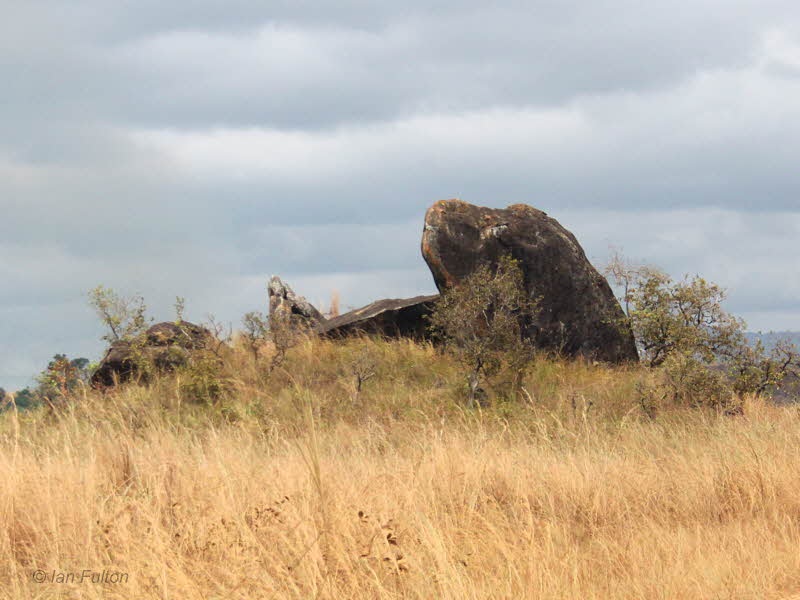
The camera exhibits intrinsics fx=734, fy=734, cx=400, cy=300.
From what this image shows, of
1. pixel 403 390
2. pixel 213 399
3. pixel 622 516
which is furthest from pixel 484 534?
pixel 213 399

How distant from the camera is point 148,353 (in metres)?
14.7

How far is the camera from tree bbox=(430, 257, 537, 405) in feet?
42.8

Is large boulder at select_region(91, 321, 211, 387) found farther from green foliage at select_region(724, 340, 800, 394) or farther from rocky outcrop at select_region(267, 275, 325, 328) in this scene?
green foliage at select_region(724, 340, 800, 394)

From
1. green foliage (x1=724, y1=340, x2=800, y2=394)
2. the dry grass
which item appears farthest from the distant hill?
the dry grass

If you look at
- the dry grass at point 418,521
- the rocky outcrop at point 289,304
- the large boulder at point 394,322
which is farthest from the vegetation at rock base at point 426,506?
the rocky outcrop at point 289,304

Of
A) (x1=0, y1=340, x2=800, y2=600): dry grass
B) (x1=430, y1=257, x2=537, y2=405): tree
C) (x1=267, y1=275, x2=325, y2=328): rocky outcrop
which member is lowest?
(x1=0, y1=340, x2=800, y2=600): dry grass

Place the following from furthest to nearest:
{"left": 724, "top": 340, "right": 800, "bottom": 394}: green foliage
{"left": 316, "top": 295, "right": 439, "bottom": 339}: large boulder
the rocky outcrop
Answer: the rocky outcrop, {"left": 316, "top": 295, "right": 439, "bottom": 339}: large boulder, {"left": 724, "top": 340, "right": 800, "bottom": 394}: green foliage

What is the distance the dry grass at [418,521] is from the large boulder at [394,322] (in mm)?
6280

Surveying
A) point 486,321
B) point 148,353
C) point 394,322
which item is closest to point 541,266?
point 486,321

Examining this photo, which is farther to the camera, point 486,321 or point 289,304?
point 289,304

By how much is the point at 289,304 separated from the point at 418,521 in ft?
44.7

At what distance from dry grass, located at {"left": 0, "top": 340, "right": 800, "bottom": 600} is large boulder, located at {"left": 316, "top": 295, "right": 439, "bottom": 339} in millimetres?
6280

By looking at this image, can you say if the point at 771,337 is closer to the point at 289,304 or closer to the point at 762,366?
the point at 762,366

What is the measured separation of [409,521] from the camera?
211 inches
